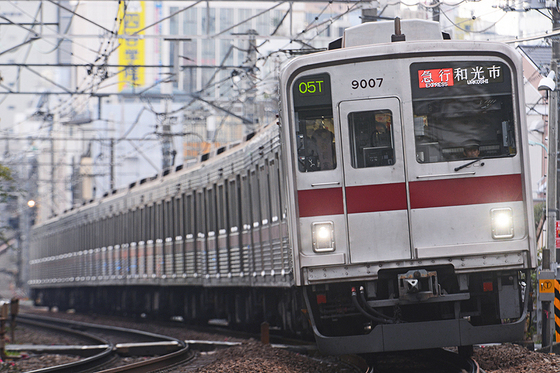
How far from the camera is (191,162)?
1903 centimetres

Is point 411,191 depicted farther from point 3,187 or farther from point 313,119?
point 3,187

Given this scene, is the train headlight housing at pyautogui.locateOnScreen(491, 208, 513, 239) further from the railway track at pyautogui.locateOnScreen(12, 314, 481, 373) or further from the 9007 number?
the 9007 number

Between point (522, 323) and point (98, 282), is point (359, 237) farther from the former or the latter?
point (98, 282)

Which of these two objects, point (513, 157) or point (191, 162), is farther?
point (191, 162)

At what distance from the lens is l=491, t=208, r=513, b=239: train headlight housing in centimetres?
749

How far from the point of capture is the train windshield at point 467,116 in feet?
25.0

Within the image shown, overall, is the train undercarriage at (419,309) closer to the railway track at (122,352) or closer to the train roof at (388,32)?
the train roof at (388,32)

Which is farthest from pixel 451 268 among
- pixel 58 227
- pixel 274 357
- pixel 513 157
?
pixel 58 227

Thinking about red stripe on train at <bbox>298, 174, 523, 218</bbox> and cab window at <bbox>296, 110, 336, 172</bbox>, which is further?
cab window at <bbox>296, 110, 336, 172</bbox>

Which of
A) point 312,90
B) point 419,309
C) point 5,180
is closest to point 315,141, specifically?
point 312,90

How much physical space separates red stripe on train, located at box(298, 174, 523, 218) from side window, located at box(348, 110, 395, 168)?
0.77ft

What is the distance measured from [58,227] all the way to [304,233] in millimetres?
28230

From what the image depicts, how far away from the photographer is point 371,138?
7812mm

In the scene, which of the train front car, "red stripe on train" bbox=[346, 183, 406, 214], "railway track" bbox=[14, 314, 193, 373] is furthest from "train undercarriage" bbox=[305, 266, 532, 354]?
"railway track" bbox=[14, 314, 193, 373]
